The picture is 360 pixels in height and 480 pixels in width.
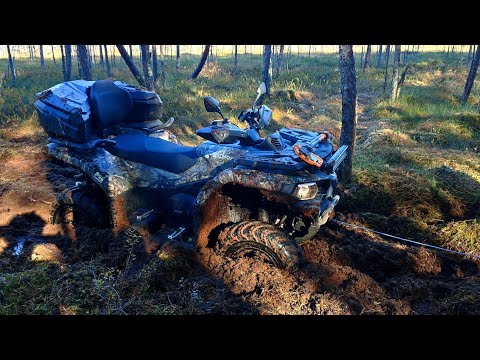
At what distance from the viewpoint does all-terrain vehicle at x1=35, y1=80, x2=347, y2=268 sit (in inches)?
127

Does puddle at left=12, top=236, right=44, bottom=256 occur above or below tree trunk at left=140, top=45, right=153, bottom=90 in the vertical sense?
below

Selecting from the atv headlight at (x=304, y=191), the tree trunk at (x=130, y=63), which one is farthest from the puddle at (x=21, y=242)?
the tree trunk at (x=130, y=63)

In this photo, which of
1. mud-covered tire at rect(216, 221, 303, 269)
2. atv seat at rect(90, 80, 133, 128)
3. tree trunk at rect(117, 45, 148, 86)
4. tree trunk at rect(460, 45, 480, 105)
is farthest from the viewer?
tree trunk at rect(460, 45, 480, 105)

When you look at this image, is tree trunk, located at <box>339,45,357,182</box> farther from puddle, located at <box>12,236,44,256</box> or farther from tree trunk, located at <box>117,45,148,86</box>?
puddle, located at <box>12,236,44,256</box>

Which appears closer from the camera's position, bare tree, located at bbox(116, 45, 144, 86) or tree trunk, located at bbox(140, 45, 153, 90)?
bare tree, located at bbox(116, 45, 144, 86)

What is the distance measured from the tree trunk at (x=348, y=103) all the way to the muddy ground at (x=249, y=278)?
1668 millimetres

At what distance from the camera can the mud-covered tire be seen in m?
3.20

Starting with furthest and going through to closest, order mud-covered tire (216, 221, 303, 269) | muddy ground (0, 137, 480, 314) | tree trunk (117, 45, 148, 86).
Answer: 1. tree trunk (117, 45, 148, 86)
2. mud-covered tire (216, 221, 303, 269)
3. muddy ground (0, 137, 480, 314)

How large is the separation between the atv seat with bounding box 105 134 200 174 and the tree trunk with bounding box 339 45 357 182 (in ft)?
9.81


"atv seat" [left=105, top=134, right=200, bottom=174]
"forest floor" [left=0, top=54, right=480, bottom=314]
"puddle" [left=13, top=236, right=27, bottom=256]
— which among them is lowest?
"puddle" [left=13, top=236, right=27, bottom=256]

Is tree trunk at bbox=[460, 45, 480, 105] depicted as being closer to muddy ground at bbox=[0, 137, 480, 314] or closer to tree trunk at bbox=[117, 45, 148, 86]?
tree trunk at bbox=[117, 45, 148, 86]

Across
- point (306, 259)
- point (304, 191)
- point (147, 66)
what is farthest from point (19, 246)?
point (147, 66)

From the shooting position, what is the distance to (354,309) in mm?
2928

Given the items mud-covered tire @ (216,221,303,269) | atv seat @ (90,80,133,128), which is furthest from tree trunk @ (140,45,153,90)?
mud-covered tire @ (216,221,303,269)
